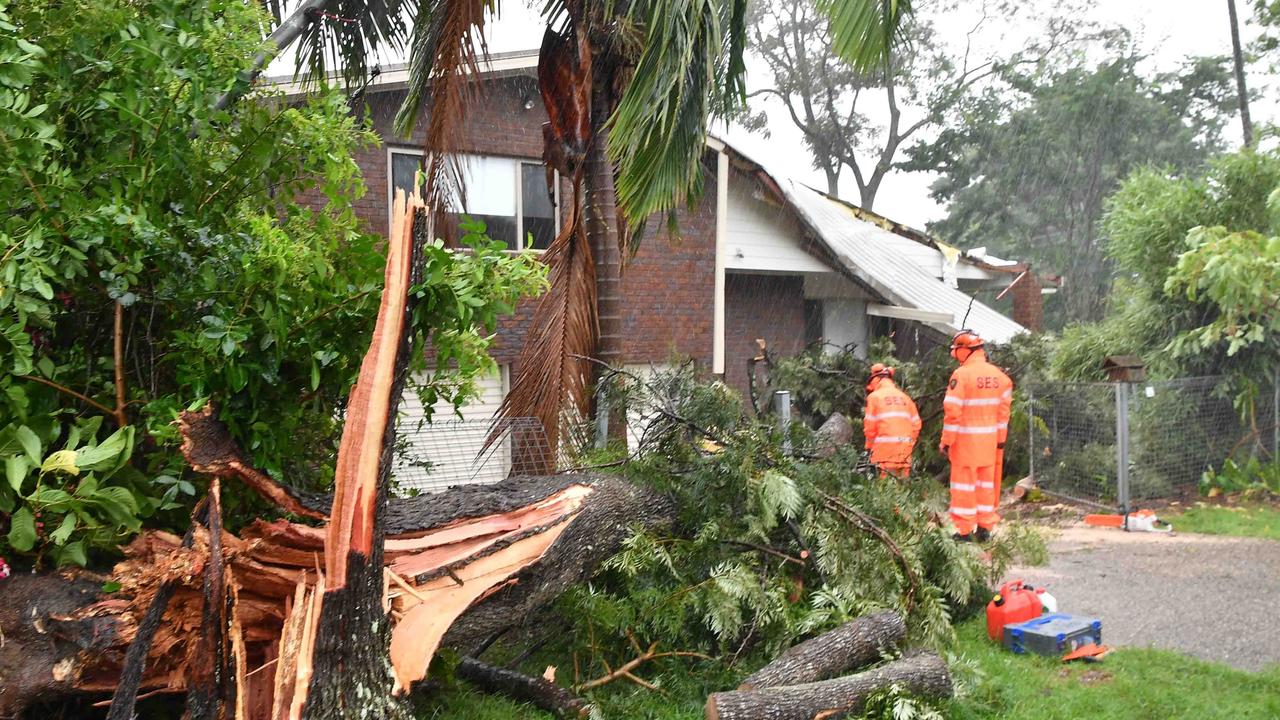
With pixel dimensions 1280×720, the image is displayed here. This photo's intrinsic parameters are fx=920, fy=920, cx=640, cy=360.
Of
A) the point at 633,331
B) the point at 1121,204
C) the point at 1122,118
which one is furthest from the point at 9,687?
the point at 1122,118

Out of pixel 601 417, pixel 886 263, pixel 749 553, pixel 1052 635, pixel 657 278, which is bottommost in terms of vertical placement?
pixel 1052 635

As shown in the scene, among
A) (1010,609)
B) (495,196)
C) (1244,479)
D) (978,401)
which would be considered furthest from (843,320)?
(1010,609)

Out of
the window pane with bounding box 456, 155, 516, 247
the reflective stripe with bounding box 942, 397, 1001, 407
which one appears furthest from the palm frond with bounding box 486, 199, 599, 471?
the window pane with bounding box 456, 155, 516, 247

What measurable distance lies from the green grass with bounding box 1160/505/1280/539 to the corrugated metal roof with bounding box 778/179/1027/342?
3507mm

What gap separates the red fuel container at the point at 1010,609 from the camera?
18.7ft

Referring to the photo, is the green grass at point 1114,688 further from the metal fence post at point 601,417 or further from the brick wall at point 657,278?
the brick wall at point 657,278

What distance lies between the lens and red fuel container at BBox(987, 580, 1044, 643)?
5688 mm

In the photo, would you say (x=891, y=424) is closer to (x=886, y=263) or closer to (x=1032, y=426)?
Result: (x=1032, y=426)

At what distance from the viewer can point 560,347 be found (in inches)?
267

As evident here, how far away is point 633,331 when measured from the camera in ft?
42.0

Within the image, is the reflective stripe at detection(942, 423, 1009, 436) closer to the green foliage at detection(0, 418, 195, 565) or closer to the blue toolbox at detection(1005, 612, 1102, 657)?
the blue toolbox at detection(1005, 612, 1102, 657)

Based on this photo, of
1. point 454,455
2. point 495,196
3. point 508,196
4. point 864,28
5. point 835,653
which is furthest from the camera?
point 508,196

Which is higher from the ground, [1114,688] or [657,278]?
[657,278]

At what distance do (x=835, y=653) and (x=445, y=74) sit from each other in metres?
4.77
